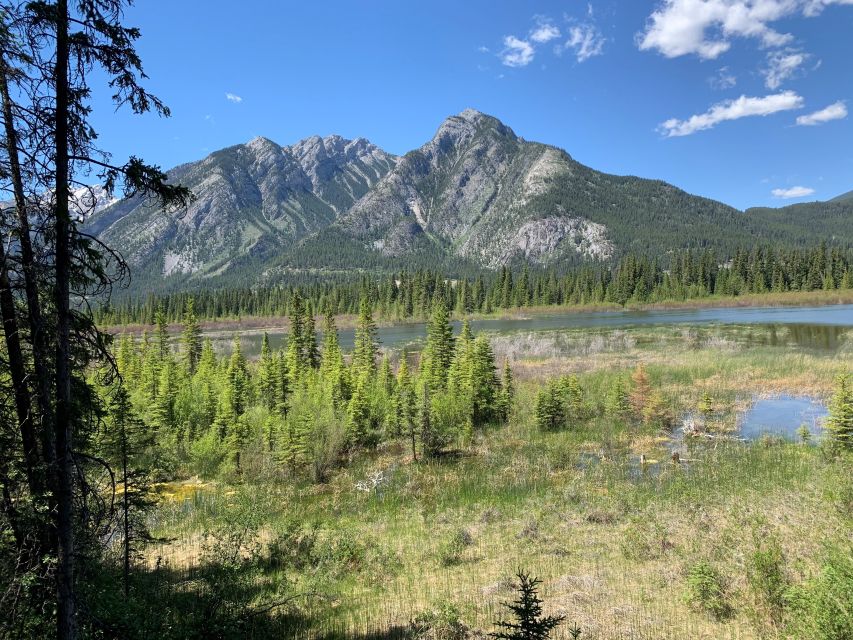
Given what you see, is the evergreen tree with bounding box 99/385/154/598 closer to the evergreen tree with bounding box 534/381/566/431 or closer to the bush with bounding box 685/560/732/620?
the bush with bounding box 685/560/732/620

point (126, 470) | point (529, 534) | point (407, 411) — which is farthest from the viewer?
point (407, 411)

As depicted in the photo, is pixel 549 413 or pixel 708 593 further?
pixel 549 413

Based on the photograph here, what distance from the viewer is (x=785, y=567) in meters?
9.35

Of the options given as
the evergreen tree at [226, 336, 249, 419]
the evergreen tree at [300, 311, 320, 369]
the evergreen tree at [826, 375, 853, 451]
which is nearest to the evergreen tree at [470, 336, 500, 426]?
the evergreen tree at [226, 336, 249, 419]

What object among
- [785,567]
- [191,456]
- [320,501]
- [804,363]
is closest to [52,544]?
[785,567]

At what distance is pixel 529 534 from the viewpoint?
14469 mm

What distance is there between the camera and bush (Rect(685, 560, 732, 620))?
8.79 meters

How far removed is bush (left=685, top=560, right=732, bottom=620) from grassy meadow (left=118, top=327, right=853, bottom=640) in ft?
0.09

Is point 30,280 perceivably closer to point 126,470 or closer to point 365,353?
point 126,470

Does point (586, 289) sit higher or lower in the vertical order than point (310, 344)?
higher

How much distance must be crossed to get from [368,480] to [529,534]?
404 inches

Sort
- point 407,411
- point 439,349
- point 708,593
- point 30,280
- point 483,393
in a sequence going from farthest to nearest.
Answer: point 439,349, point 483,393, point 407,411, point 708,593, point 30,280

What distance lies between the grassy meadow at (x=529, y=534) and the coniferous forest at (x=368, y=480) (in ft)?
0.31

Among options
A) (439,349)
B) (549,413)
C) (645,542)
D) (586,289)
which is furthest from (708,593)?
(586,289)
